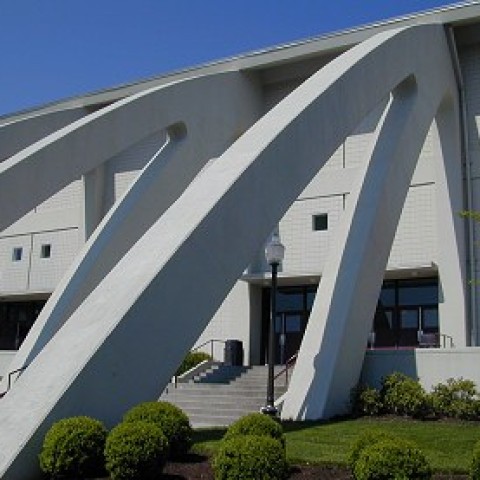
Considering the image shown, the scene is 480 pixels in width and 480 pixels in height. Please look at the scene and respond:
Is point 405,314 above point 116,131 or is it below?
below


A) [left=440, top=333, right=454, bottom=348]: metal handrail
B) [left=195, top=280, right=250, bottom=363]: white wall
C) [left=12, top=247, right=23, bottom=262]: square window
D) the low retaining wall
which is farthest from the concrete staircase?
[left=12, top=247, right=23, bottom=262]: square window

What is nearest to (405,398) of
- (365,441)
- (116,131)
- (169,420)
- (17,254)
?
(169,420)

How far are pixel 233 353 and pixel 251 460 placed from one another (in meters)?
18.8

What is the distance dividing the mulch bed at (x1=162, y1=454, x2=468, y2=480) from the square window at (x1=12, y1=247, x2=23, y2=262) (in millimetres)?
26084

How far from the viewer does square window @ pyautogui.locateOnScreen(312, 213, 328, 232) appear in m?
26.8

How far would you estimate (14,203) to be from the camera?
53.8 ft

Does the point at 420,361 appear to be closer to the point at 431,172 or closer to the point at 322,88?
the point at 322,88

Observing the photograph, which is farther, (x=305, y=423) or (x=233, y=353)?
(x=233, y=353)

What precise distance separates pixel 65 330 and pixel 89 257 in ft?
32.5

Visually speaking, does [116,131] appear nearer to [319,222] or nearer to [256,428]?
[319,222]

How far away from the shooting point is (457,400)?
1583cm

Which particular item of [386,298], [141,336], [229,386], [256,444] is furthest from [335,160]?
[256,444]

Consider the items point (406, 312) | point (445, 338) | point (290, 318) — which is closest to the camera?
point (445, 338)

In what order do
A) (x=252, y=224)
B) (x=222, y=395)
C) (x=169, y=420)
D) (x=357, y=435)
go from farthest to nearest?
(x=222, y=395)
(x=357, y=435)
(x=252, y=224)
(x=169, y=420)
